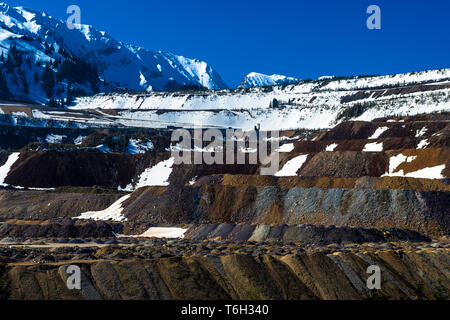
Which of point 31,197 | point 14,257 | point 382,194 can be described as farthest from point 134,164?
point 14,257

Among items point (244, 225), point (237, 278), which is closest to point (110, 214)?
point (244, 225)

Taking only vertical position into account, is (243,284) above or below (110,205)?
below

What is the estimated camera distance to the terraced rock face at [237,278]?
2038 centimetres

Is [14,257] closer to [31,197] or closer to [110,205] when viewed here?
[110,205]

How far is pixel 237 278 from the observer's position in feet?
75.9

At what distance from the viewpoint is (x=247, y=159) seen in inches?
3625

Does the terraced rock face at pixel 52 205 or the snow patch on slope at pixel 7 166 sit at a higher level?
the snow patch on slope at pixel 7 166

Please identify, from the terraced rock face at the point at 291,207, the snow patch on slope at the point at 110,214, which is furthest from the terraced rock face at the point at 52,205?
the terraced rock face at the point at 291,207

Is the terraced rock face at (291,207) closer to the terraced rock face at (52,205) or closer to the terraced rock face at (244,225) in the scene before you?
the terraced rock face at (244,225)

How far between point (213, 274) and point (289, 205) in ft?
98.3

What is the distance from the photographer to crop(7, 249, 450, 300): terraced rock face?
20.4 m

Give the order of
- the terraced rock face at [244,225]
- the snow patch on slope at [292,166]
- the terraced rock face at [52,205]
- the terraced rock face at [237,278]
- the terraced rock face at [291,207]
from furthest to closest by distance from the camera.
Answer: the snow patch on slope at [292,166], the terraced rock face at [52,205], the terraced rock face at [291,207], the terraced rock face at [244,225], the terraced rock face at [237,278]

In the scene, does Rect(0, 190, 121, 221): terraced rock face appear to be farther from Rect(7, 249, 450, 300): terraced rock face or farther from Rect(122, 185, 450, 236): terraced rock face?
Rect(7, 249, 450, 300): terraced rock face
